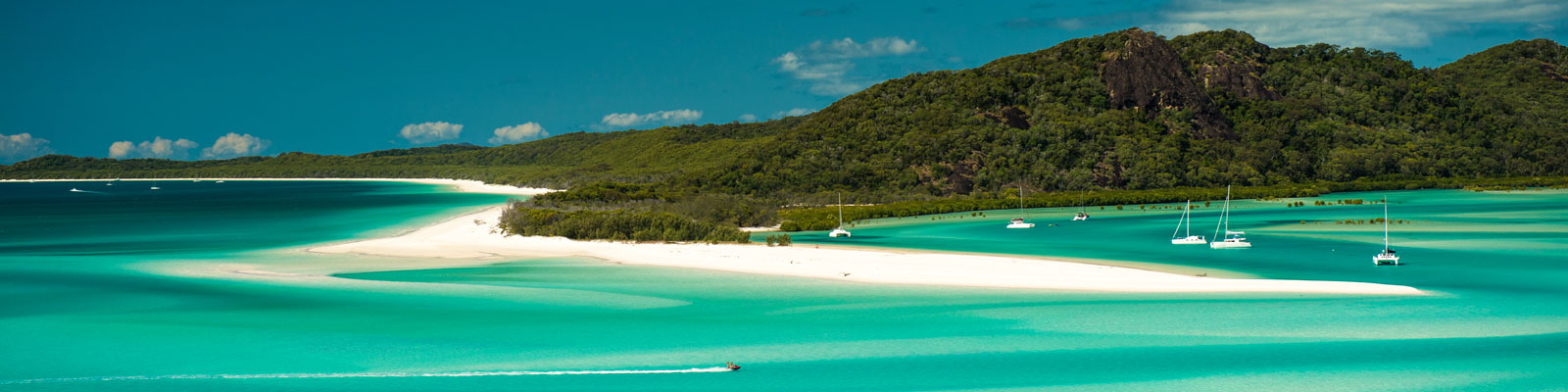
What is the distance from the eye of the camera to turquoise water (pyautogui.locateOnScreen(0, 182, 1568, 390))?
18.7m

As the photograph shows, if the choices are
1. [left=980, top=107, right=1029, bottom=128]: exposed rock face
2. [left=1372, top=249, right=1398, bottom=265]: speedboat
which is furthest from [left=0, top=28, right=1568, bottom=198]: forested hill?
[left=1372, top=249, right=1398, bottom=265]: speedboat

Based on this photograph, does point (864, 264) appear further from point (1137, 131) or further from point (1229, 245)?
point (1137, 131)

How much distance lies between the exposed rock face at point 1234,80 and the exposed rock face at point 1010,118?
3276 centimetres

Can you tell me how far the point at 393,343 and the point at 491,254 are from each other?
1993 cm

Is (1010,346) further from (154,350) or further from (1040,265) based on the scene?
(154,350)

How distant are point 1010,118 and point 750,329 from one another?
93302 millimetres

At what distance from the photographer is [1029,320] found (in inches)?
957

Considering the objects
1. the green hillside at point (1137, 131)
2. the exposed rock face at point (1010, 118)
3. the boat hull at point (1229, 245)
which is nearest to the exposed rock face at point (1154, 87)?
the green hillside at point (1137, 131)

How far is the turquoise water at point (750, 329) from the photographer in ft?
61.4

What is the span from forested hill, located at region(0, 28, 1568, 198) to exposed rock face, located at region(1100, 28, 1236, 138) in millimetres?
188

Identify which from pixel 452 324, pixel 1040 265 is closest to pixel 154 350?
pixel 452 324

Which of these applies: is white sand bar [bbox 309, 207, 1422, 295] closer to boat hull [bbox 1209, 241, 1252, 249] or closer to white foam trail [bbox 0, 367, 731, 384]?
boat hull [bbox 1209, 241, 1252, 249]

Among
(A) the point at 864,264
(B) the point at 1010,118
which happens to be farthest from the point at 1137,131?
(A) the point at 864,264

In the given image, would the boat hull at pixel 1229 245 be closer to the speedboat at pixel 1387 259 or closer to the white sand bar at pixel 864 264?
the speedboat at pixel 1387 259
